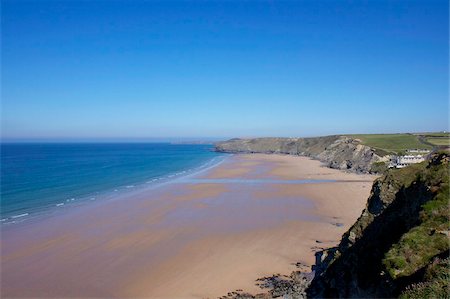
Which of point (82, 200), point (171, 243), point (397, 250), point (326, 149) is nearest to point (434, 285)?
point (397, 250)

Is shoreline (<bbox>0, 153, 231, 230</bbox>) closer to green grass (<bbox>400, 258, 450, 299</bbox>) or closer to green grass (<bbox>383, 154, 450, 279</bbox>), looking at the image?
green grass (<bbox>383, 154, 450, 279</bbox>)

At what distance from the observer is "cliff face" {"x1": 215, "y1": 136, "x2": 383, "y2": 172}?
269 ft

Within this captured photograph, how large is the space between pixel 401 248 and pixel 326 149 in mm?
106404

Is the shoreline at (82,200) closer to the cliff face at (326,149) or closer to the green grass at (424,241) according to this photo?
the green grass at (424,241)

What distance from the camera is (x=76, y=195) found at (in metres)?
48.8

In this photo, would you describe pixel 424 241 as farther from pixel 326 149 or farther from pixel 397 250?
pixel 326 149

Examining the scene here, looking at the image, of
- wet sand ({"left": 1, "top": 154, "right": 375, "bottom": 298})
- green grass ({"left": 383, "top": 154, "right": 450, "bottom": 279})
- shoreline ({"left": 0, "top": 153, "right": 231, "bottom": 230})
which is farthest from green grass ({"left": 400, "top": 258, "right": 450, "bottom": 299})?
shoreline ({"left": 0, "top": 153, "right": 231, "bottom": 230})

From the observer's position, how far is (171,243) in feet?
94.2

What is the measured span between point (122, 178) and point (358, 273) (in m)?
59.8

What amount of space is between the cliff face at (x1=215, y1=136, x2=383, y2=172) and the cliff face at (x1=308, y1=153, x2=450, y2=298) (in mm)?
60648

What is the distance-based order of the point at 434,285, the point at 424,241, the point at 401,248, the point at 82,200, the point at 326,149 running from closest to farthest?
the point at 434,285
the point at 424,241
the point at 401,248
the point at 82,200
the point at 326,149

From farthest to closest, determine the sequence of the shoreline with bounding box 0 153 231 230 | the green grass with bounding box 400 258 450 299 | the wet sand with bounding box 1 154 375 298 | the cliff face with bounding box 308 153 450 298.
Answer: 1. the shoreline with bounding box 0 153 231 230
2. the wet sand with bounding box 1 154 375 298
3. the cliff face with bounding box 308 153 450 298
4. the green grass with bounding box 400 258 450 299

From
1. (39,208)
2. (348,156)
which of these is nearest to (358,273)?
(39,208)

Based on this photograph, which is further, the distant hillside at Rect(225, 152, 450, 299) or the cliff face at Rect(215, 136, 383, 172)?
the cliff face at Rect(215, 136, 383, 172)
